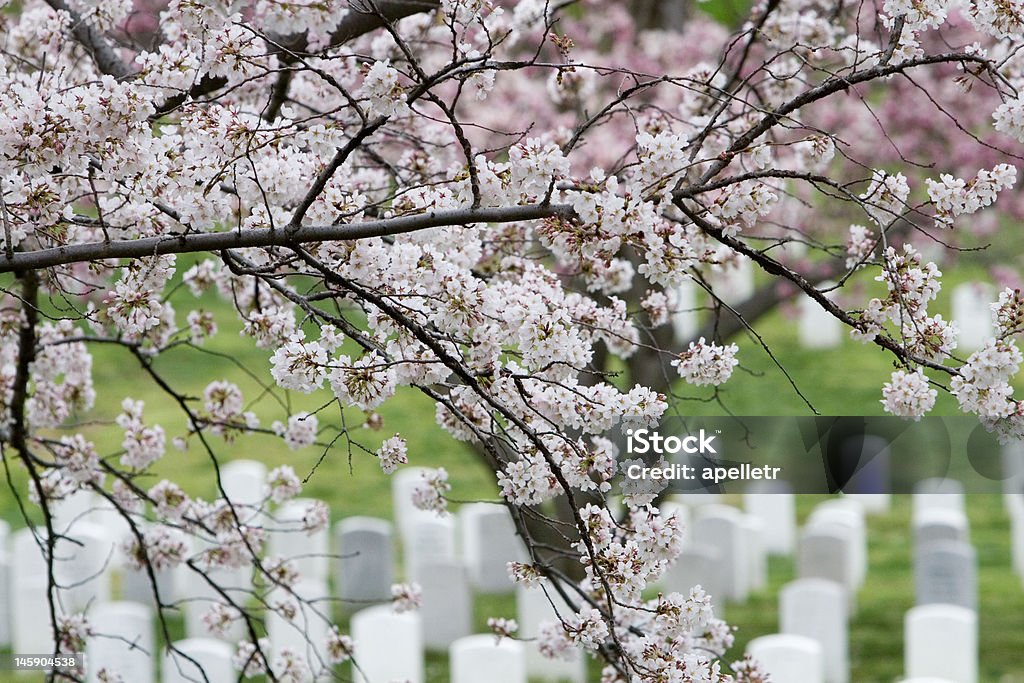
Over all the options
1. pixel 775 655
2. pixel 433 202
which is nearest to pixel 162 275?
pixel 433 202

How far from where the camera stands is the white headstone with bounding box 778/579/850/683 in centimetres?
623

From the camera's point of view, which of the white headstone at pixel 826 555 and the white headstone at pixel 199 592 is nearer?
the white headstone at pixel 199 592

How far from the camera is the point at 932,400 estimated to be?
237cm

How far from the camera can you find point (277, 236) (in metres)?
2.15

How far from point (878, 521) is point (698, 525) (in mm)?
2254

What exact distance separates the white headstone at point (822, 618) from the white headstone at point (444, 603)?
172 cm

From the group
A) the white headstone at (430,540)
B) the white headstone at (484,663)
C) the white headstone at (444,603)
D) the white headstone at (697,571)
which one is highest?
the white headstone at (430,540)

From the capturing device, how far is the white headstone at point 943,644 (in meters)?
5.71

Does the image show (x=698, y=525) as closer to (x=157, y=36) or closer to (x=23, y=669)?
(x=23, y=669)

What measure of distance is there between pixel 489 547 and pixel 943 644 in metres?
2.80

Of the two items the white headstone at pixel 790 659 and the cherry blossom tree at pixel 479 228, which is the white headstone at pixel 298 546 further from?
the cherry blossom tree at pixel 479 228

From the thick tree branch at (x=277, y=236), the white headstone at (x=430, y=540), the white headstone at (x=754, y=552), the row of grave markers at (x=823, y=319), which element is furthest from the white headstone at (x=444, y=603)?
the thick tree branch at (x=277, y=236)

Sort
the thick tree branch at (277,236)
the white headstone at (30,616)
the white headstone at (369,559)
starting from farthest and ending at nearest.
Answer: the white headstone at (369,559)
the white headstone at (30,616)
the thick tree branch at (277,236)

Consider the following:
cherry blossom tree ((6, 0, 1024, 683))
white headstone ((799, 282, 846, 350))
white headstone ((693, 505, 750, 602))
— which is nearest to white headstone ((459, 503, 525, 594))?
white headstone ((693, 505, 750, 602))
